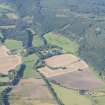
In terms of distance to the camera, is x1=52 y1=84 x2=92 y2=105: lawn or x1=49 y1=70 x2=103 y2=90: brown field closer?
x1=52 y1=84 x2=92 y2=105: lawn

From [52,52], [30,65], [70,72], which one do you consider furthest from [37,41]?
[70,72]

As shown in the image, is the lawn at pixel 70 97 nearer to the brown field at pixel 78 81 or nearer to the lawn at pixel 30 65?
the brown field at pixel 78 81

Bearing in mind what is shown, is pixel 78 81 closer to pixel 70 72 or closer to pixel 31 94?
pixel 70 72

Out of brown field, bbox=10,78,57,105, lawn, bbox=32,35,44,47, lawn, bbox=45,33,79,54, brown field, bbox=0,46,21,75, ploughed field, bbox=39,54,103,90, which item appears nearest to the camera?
brown field, bbox=10,78,57,105

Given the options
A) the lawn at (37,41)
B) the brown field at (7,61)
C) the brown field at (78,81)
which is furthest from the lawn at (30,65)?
the lawn at (37,41)

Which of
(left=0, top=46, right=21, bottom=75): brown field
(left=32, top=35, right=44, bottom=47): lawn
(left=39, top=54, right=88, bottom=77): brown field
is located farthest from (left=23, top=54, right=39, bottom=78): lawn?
(left=32, top=35, right=44, bottom=47): lawn

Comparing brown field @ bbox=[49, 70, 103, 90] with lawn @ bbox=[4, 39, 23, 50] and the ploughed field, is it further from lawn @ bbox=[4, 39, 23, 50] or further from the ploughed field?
lawn @ bbox=[4, 39, 23, 50]

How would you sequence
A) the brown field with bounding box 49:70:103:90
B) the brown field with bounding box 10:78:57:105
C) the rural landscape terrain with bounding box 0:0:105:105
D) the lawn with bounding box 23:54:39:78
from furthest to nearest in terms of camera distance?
the lawn with bounding box 23:54:39:78
the brown field with bounding box 49:70:103:90
the rural landscape terrain with bounding box 0:0:105:105
the brown field with bounding box 10:78:57:105

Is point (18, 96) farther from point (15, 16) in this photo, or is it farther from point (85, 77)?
point (15, 16)
